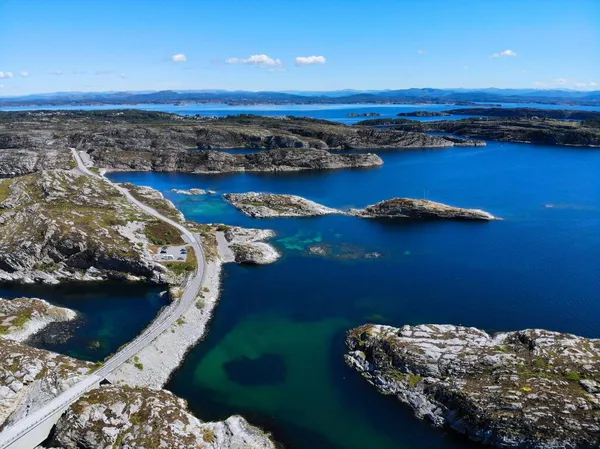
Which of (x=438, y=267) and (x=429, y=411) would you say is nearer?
(x=429, y=411)

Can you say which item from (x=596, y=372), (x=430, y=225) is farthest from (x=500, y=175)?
(x=596, y=372)

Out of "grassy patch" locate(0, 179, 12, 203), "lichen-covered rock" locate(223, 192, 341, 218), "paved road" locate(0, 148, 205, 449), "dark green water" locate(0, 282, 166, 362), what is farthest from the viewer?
"lichen-covered rock" locate(223, 192, 341, 218)

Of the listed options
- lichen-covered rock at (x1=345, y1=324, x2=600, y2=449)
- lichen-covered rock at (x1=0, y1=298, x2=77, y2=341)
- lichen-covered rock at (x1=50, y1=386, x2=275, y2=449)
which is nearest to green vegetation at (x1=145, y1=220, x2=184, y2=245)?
lichen-covered rock at (x1=0, y1=298, x2=77, y2=341)

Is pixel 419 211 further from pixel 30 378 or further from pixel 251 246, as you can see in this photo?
pixel 30 378

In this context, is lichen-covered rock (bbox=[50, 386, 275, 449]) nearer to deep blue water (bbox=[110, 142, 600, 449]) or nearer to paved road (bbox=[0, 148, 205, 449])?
paved road (bbox=[0, 148, 205, 449])

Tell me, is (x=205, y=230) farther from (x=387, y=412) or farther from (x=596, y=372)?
(x=596, y=372)

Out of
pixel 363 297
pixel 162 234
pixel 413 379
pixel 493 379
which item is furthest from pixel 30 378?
pixel 493 379
